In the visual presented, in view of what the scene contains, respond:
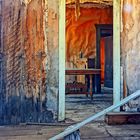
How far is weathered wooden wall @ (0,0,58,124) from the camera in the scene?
4.18m

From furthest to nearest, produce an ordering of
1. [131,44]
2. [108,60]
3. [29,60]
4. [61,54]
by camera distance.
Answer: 1. [108,60]
2. [131,44]
3. [61,54]
4. [29,60]

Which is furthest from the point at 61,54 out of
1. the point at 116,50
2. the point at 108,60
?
the point at 108,60

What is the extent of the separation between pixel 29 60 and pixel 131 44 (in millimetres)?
1545

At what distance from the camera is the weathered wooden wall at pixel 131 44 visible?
177 inches

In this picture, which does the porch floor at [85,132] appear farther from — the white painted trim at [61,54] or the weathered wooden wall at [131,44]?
the weathered wooden wall at [131,44]

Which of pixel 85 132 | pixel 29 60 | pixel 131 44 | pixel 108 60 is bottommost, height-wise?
pixel 85 132

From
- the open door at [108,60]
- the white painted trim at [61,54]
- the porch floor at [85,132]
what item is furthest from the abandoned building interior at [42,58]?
the open door at [108,60]

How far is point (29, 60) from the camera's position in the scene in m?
4.23

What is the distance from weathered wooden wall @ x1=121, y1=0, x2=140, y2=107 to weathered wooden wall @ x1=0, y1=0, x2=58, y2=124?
1045 mm

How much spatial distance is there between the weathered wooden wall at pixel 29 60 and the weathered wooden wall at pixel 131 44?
105 cm

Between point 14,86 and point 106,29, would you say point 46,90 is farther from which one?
point 106,29

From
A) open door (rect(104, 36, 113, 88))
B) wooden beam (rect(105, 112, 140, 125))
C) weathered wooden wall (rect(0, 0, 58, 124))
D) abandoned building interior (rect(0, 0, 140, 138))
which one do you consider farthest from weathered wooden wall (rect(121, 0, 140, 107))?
open door (rect(104, 36, 113, 88))

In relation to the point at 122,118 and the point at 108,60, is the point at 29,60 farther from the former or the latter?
the point at 108,60

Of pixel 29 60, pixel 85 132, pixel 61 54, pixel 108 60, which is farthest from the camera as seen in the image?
pixel 108 60
